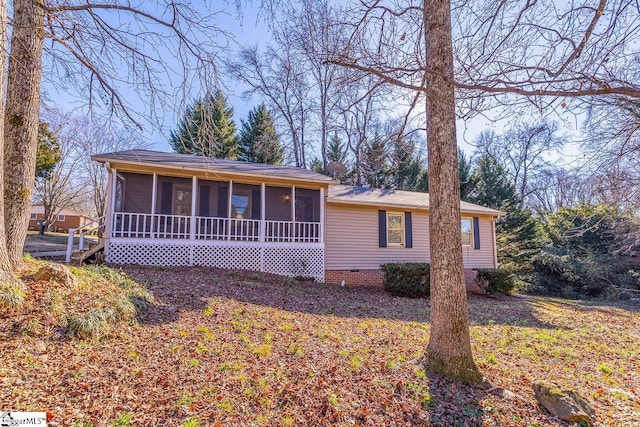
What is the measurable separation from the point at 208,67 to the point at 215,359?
4.33 m

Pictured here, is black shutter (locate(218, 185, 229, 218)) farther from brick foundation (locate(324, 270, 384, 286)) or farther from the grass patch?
the grass patch

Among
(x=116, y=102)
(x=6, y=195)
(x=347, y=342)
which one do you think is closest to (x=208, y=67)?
(x=116, y=102)

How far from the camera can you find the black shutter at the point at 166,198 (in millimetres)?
11016

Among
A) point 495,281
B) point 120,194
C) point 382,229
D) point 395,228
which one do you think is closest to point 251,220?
point 120,194

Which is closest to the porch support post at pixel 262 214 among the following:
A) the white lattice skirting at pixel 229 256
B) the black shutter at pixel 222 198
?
the white lattice skirting at pixel 229 256

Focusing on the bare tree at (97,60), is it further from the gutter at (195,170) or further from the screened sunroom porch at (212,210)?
the screened sunroom porch at (212,210)

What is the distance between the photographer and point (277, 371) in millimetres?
3703

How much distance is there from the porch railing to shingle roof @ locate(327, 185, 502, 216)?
1590mm

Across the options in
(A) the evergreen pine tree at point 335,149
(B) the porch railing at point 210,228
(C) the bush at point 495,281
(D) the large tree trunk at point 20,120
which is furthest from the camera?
(A) the evergreen pine tree at point 335,149

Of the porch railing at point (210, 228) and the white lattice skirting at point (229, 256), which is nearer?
the white lattice skirting at point (229, 256)

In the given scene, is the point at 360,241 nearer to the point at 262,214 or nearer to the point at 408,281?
the point at 408,281

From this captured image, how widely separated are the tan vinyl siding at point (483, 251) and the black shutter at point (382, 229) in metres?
3.82

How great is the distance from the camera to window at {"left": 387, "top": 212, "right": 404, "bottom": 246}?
1318 cm

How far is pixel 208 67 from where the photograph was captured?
552cm
